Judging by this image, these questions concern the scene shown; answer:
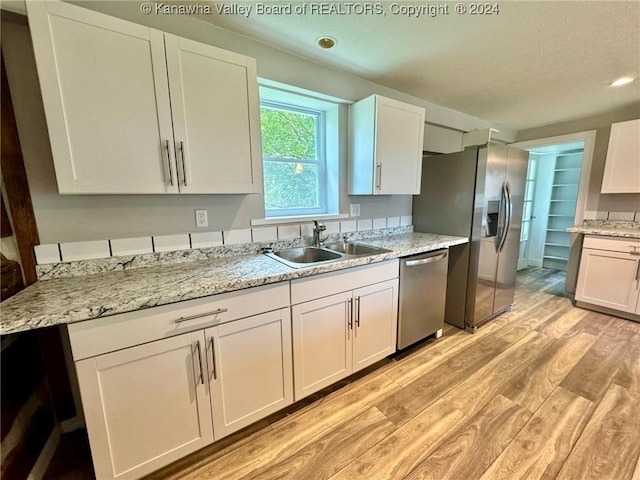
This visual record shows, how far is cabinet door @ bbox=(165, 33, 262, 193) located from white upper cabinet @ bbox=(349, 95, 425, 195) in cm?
99

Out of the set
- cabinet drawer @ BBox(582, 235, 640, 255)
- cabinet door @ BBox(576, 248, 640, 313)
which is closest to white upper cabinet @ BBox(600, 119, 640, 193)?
cabinet drawer @ BBox(582, 235, 640, 255)

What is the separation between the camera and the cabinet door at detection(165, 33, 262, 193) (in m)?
1.36

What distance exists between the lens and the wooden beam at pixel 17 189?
1.22 metres

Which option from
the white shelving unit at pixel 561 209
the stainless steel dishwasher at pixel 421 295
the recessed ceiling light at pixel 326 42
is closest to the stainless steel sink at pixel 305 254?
the stainless steel dishwasher at pixel 421 295

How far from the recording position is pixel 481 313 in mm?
2633

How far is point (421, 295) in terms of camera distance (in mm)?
2188

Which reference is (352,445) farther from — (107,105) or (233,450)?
(107,105)

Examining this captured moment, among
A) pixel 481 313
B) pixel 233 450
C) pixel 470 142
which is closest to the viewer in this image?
pixel 233 450

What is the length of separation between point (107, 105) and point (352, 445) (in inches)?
82.7

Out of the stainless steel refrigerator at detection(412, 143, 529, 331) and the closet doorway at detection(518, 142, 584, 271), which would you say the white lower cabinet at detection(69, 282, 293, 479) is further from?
the closet doorway at detection(518, 142, 584, 271)

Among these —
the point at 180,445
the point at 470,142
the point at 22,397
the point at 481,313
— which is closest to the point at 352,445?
the point at 180,445

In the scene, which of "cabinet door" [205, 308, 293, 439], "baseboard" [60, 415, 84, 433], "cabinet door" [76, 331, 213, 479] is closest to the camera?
"cabinet door" [76, 331, 213, 479]

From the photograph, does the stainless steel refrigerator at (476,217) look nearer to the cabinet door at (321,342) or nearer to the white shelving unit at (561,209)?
the cabinet door at (321,342)

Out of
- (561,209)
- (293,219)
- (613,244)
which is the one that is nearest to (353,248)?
(293,219)
